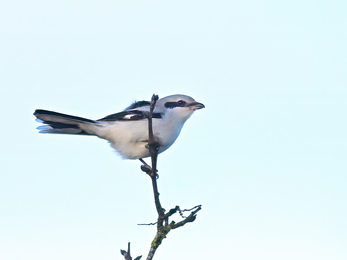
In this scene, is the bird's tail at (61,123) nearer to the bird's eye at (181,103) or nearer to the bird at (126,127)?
the bird at (126,127)

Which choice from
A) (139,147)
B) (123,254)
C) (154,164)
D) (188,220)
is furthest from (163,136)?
(123,254)

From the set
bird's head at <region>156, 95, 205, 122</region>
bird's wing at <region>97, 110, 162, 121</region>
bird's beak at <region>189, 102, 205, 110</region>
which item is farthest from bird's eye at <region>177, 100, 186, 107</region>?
bird's wing at <region>97, 110, 162, 121</region>

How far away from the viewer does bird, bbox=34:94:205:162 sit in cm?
498

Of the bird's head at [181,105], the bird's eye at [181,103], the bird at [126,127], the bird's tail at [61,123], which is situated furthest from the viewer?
the bird's eye at [181,103]

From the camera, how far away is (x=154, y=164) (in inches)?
143

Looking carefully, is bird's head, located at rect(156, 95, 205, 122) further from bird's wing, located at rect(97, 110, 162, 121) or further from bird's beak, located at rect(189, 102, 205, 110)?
bird's wing, located at rect(97, 110, 162, 121)

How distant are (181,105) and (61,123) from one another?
5.07 ft

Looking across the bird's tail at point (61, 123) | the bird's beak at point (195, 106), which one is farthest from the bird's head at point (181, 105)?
the bird's tail at point (61, 123)

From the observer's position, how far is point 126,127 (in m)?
5.07

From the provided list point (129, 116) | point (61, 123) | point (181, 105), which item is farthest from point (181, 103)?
point (61, 123)

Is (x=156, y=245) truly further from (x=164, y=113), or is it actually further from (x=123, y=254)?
(x=164, y=113)

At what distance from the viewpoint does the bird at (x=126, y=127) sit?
4.98m

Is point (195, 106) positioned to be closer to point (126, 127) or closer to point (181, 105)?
point (181, 105)

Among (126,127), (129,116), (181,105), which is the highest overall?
(181,105)
